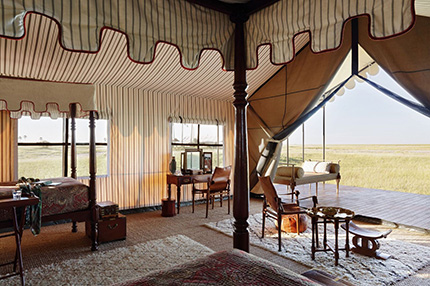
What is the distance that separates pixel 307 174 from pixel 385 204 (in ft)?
5.55

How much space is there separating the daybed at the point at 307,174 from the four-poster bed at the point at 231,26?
3932 millimetres

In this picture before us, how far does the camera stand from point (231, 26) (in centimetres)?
256

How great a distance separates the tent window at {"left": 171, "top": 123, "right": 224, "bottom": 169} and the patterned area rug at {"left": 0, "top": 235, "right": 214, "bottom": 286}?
2.53m

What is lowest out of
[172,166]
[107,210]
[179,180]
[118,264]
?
[118,264]

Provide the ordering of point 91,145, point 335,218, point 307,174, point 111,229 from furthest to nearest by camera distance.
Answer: point 307,174, point 111,229, point 91,145, point 335,218

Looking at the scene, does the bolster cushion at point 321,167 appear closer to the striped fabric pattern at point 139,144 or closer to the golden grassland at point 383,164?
the golden grassland at point 383,164

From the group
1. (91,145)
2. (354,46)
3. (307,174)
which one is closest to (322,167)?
(307,174)

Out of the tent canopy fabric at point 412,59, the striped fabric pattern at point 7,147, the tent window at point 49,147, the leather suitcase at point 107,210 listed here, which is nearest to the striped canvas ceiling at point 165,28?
the striped fabric pattern at point 7,147

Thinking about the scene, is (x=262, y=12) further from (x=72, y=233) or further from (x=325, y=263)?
(x=72, y=233)

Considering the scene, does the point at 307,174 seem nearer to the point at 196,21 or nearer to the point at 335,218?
the point at 335,218

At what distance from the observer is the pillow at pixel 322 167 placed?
693 centimetres

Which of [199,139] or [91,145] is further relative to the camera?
[199,139]

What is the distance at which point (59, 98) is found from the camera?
3668mm

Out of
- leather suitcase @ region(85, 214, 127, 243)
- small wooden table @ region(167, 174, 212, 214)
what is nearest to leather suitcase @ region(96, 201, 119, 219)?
leather suitcase @ region(85, 214, 127, 243)
